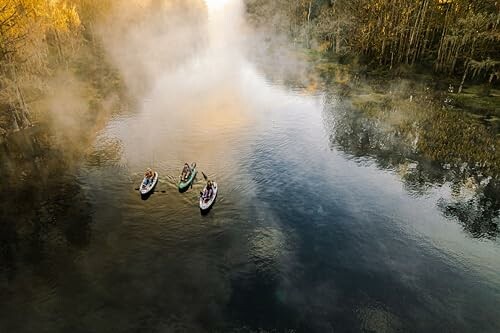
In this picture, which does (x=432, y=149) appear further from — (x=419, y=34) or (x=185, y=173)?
(x=419, y=34)

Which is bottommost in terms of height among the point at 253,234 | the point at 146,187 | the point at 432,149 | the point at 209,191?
the point at 432,149

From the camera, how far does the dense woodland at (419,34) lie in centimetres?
6600

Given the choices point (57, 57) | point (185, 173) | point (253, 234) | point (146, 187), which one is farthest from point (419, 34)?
point (57, 57)

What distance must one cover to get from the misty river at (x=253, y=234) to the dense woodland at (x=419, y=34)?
79.0ft

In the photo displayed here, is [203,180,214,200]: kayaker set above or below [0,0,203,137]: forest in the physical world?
below

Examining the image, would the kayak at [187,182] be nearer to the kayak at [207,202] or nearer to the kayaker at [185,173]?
the kayaker at [185,173]

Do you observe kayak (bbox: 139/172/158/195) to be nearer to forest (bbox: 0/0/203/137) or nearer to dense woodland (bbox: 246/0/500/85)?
forest (bbox: 0/0/203/137)

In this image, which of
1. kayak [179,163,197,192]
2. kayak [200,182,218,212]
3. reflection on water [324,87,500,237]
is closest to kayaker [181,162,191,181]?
kayak [179,163,197,192]

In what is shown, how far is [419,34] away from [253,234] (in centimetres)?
6977

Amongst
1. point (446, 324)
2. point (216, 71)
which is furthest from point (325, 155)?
point (216, 71)

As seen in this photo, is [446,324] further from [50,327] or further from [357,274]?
[50,327]

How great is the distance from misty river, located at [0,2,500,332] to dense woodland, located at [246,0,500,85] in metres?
24.1

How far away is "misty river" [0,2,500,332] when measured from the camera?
2498 cm

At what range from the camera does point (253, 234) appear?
32344 millimetres
